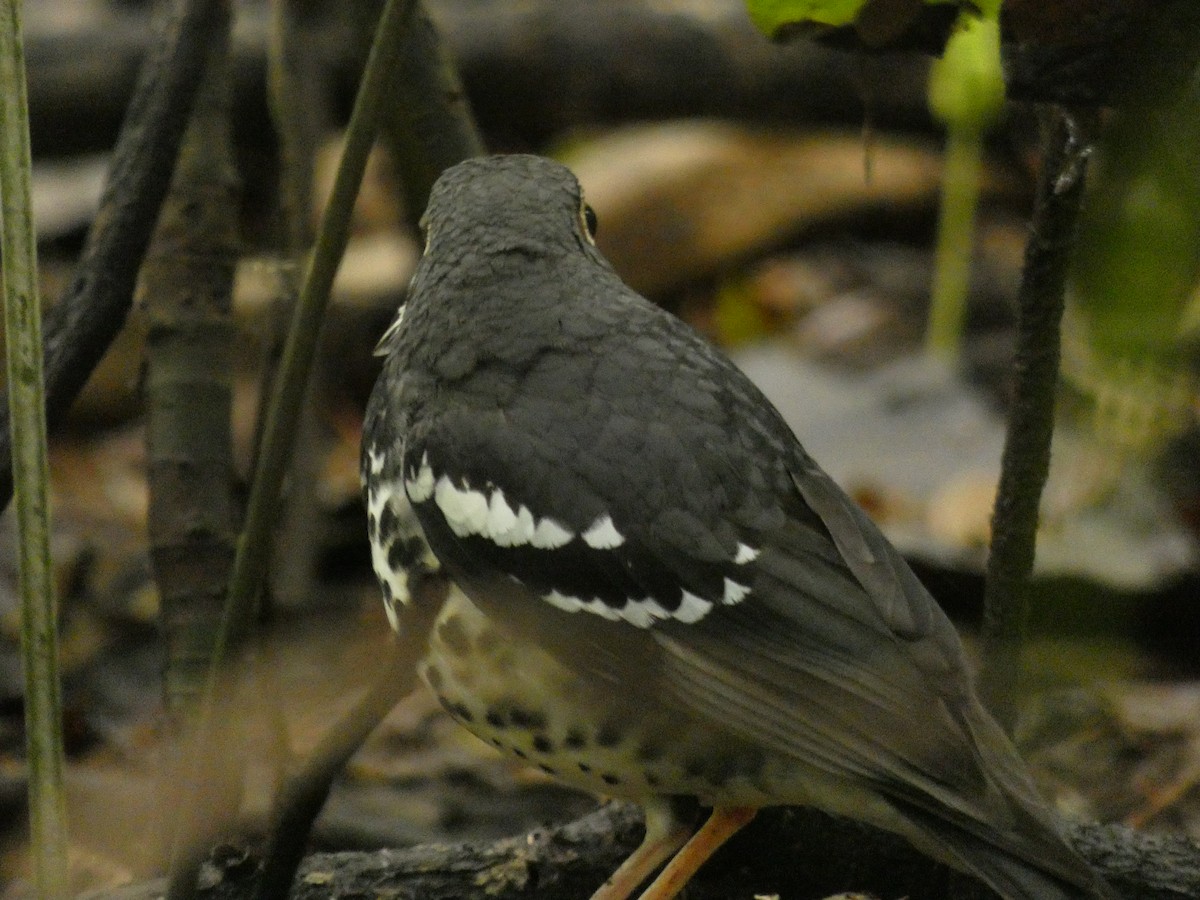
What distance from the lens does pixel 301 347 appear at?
7.41ft

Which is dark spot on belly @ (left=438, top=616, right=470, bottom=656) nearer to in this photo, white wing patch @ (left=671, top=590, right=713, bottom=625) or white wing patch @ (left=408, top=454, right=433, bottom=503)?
white wing patch @ (left=408, top=454, right=433, bottom=503)

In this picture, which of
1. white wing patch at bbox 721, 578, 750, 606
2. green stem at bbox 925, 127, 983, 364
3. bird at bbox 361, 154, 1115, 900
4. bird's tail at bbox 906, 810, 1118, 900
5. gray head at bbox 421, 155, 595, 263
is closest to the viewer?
bird's tail at bbox 906, 810, 1118, 900

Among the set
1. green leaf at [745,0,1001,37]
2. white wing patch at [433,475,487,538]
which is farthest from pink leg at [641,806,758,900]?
green leaf at [745,0,1001,37]

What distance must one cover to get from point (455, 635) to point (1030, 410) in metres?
1.06

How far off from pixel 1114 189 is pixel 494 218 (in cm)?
182

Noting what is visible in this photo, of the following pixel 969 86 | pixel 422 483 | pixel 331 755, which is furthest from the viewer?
pixel 969 86

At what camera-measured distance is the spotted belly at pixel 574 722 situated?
2.57 m

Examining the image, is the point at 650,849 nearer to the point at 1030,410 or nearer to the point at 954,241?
the point at 1030,410

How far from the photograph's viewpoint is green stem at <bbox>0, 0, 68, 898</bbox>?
219 centimetres

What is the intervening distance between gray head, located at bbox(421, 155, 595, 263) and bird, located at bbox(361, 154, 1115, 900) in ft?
0.52

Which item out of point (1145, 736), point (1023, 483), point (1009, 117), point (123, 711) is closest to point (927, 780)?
point (1023, 483)

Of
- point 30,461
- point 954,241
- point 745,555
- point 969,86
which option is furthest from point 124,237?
point 954,241

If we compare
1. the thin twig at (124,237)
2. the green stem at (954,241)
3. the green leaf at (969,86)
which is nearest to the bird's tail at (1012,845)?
the thin twig at (124,237)

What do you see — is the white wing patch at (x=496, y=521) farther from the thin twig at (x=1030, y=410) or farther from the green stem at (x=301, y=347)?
the thin twig at (x=1030, y=410)
